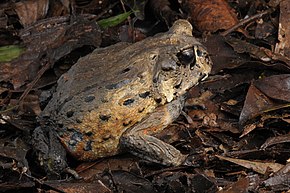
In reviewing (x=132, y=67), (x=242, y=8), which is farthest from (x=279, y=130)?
(x=242, y=8)

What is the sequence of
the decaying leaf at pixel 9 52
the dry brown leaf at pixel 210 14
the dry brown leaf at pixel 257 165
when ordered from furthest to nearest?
the decaying leaf at pixel 9 52
the dry brown leaf at pixel 210 14
the dry brown leaf at pixel 257 165

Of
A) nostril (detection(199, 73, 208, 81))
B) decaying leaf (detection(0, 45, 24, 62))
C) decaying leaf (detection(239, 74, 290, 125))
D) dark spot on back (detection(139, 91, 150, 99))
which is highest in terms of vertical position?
decaying leaf (detection(0, 45, 24, 62))

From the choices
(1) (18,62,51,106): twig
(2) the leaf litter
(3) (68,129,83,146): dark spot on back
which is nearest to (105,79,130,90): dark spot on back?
(3) (68,129,83,146): dark spot on back

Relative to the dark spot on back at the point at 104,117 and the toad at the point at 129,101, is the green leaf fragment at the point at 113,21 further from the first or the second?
the dark spot on back at the point at 104,117

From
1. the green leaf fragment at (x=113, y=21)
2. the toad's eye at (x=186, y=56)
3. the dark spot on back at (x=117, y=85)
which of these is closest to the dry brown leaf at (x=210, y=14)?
the green leaf fragment at (x=113, y=21)

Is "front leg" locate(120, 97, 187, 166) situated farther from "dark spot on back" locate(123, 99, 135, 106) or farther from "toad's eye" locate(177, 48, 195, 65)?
"toad's eye" locate(177, 48, 195, 65)

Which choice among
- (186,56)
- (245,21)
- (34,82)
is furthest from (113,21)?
(186,56)
